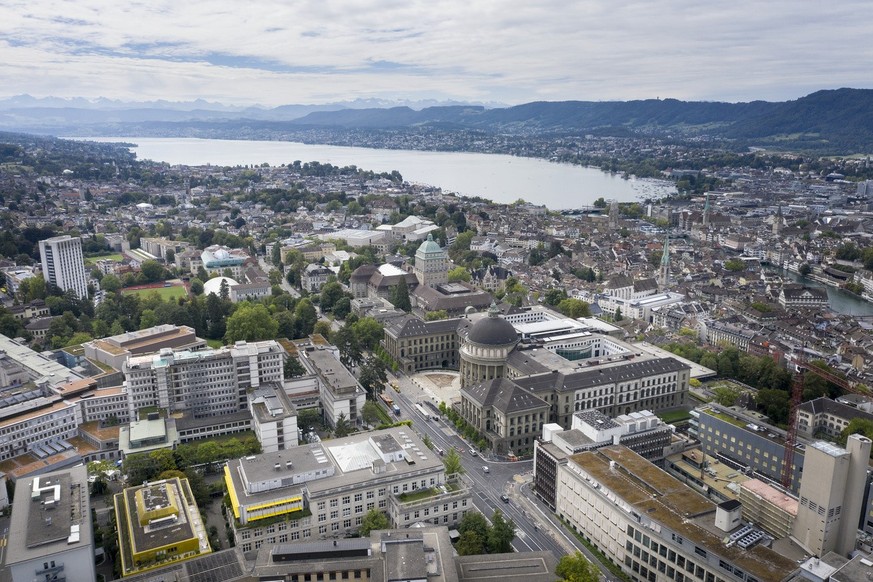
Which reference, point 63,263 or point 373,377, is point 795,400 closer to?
point 373,377

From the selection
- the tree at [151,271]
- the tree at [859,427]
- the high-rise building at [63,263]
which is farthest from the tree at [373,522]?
the tree at [151,271]

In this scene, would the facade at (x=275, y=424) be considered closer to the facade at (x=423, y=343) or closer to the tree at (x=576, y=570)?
the facade at (x=423, y=343)

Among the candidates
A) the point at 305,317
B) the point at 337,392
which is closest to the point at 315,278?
the point at 305,317

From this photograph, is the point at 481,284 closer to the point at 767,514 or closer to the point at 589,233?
the point at 589,233

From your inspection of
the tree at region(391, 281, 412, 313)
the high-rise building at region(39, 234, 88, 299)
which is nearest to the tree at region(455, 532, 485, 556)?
the tree at region(391, 281, 412, 313)

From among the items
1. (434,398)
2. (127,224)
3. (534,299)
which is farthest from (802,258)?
(127,224)

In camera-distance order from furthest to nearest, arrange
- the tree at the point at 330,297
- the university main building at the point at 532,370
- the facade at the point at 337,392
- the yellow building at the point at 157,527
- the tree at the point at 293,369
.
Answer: the tree at the point at 330,297
the tree at the point at 293,369
the facade at the point at 337,392
the university main building at the point at 532,370
the yellow building at the point at 157,527
